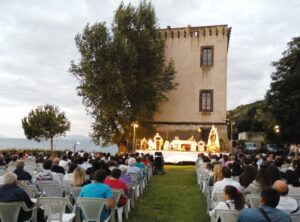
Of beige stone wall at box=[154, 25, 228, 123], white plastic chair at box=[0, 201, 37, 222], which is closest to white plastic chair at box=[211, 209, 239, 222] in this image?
white plastic chair at box=[0, 201, 37, 222]

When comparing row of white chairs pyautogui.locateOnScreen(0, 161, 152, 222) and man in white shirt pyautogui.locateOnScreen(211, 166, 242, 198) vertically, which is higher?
man in white shirt pyautogui.locateOnScreen(211, 166, 242, 198)

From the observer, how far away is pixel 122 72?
31594mm

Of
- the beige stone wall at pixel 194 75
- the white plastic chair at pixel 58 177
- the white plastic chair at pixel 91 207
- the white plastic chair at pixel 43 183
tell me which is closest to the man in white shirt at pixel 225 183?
the white plastic chair at pixel 91 207

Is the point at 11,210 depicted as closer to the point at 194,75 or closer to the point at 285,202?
the point at 285,202

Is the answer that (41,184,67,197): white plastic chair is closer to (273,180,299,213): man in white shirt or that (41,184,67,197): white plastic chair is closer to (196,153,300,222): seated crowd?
(196,153,300,222): seated crowd

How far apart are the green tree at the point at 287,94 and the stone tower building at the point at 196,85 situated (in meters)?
4.20

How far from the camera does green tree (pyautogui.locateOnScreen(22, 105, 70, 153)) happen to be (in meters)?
41.2

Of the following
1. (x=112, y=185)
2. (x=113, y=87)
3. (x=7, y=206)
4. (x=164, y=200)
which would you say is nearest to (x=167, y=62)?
(x=113, y=87)

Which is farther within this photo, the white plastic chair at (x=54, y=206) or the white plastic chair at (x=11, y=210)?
the white plastic chair at (x=54, y=206)

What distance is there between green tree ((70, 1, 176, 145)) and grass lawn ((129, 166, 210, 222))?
51.5 ft

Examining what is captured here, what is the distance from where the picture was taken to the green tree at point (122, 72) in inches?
1228

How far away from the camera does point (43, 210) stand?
645cm

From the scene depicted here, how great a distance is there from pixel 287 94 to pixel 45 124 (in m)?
23.2

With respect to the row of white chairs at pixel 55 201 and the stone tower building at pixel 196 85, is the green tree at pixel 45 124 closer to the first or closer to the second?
the stone tower building at pixel 196 85
